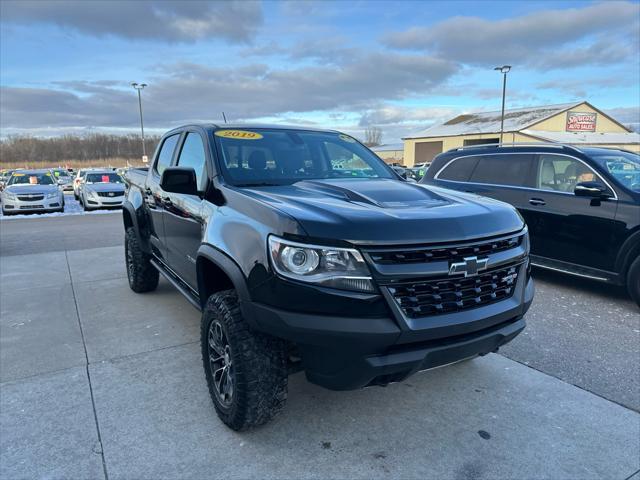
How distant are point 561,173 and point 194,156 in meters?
4.62

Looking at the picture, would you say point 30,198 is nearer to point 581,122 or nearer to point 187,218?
point 187,218

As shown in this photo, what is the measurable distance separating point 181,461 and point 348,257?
146 centimetres

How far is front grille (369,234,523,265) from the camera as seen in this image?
2146 mm

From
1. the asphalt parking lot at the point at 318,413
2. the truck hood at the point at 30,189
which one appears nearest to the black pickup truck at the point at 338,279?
the asphalt parking lot at the point at 318,413

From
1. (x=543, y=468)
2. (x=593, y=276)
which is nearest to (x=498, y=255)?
(x=543, y=468)

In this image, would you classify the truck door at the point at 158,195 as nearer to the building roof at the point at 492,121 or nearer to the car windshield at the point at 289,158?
the car windshield at the point at 289,158

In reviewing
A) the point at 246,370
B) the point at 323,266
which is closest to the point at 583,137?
the point at 323,266

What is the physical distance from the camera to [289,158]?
3.52 m

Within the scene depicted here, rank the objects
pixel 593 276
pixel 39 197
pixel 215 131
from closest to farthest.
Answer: pixel 215 131
pixel 593 276
pixel 39 197

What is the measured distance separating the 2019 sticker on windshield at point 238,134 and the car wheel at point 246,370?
1.30 m

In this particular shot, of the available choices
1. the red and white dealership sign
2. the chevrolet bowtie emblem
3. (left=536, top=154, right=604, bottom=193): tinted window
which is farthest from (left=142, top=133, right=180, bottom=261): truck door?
the red and white dealership sign

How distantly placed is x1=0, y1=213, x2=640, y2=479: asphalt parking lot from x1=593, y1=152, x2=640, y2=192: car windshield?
1.66 meters

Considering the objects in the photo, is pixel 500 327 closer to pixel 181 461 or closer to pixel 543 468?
pixel 543 468

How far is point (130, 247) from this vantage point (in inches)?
208
